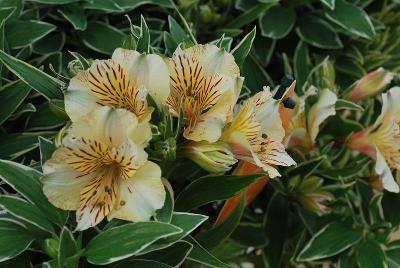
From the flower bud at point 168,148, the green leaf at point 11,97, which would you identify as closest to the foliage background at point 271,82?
the green leaf at point 11,97

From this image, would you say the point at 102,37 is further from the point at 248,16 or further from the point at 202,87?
the point at 202,87

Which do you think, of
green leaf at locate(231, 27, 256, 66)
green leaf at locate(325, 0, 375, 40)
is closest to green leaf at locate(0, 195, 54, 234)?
green leaf at locate(231, 27, 256, 66)

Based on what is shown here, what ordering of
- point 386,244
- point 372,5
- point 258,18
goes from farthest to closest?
point 372,5, point 258,18, point 386,244

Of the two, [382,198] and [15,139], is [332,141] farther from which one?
[15,139]

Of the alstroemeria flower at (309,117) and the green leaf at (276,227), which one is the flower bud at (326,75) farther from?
the green leaf at (276,227)

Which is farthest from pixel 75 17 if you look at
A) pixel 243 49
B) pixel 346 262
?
pixel 346 262

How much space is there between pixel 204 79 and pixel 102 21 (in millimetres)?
398

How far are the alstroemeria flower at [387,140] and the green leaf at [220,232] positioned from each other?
0.60ft

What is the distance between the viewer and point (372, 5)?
1.17 metres

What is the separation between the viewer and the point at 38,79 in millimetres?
672

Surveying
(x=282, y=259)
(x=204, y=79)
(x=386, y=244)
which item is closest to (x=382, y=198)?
(x=386, y=244)

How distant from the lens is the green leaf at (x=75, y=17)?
34.7 inches

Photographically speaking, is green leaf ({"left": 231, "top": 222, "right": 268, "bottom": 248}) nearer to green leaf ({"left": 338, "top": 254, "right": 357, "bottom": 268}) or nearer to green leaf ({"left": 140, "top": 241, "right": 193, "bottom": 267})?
green leaf ({"left": 338, "top": 254, "right": 357, "bottom": 268})

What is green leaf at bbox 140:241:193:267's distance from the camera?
0.68 m
